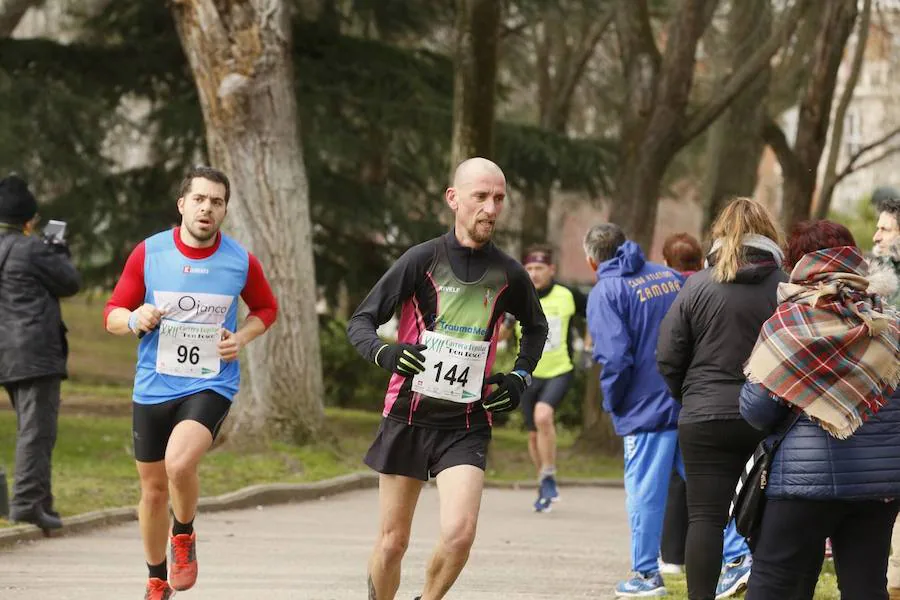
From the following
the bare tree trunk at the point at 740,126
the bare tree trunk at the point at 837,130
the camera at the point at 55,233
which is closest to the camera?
the camera at the point at 55,233

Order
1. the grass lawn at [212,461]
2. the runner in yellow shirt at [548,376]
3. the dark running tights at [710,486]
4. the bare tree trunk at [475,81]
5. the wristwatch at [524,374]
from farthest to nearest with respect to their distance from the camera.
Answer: the bare tree trunk at [475,81], the runner in yellow shirt at [548,376], the grass lawn at [212,461], the dark running tights at [710,486], the wristwatch at [524,374]

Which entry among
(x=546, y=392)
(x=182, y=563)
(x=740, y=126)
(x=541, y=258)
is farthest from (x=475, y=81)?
(x=182, y=563)

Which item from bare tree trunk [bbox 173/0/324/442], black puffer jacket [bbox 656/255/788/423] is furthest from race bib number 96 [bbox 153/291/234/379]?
bare tree trunk [bbox 173/0/324/442]

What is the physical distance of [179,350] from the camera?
7.84 metres

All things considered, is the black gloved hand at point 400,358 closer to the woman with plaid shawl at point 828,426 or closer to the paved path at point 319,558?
the woman with plaid shawl at point 828,426

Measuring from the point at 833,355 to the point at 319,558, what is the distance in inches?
202

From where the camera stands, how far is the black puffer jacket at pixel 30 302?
1045cm

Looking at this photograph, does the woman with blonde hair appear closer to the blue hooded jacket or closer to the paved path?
the blue hooded jacket

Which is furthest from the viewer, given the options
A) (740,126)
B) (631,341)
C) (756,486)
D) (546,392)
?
(740,126)

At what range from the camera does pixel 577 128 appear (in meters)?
32.7

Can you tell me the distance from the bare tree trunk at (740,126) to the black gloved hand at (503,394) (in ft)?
49.7

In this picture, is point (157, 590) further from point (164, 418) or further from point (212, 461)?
point (212, 461)

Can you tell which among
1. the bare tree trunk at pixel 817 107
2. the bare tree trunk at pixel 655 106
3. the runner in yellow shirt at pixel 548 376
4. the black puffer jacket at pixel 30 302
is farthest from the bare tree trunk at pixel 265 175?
the bare tree trunk at pixel 817 107

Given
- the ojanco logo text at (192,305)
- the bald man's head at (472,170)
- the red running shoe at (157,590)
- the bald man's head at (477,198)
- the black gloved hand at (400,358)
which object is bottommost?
the red running shoe at (157,590)
